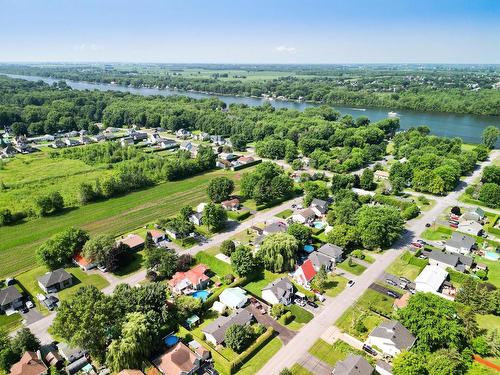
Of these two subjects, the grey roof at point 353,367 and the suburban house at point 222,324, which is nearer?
the grey roof at point 353,367

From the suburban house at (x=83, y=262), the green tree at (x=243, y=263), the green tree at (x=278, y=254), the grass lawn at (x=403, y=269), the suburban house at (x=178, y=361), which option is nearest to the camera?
the suburban house at (x=178, y=361)

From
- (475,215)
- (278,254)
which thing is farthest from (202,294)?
(475,215)

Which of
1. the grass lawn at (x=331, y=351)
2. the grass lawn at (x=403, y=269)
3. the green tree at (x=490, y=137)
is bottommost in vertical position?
the grass lawn at (x=331, y=351)

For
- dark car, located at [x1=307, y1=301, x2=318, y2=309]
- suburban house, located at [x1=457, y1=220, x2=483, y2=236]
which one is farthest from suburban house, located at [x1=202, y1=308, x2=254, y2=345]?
suburban house, located at [x1=457, y1=220, x2=483, y2=236]

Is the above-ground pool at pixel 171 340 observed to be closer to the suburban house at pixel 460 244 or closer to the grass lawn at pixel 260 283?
the grass lawn at pixel 260 283

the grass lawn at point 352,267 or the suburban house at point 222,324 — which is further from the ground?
the suburban house at point 222,324

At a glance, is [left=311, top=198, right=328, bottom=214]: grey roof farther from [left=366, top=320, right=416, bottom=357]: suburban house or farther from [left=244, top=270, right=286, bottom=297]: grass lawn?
[left=366, top=320, right=416, bottom=357]: suburban house

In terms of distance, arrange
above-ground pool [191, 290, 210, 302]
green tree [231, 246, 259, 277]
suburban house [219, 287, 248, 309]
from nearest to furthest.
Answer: suburban house [219, 287, 248, 309], above-ground pool [191, 290, 210, 302], green tree [231, 246, 259, 277]

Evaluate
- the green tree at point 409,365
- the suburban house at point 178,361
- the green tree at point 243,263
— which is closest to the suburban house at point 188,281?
the green tree at point 243,263

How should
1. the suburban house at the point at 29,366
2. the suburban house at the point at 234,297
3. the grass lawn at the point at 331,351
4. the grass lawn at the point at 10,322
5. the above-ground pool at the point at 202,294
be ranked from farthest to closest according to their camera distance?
the above-ground pool at the point at 202,294, the suburban house at the point at 234,297, the grass lawn at the point at 10,322, the grass lawn at the point at 331,351, the suburban house at the point at 29,366
